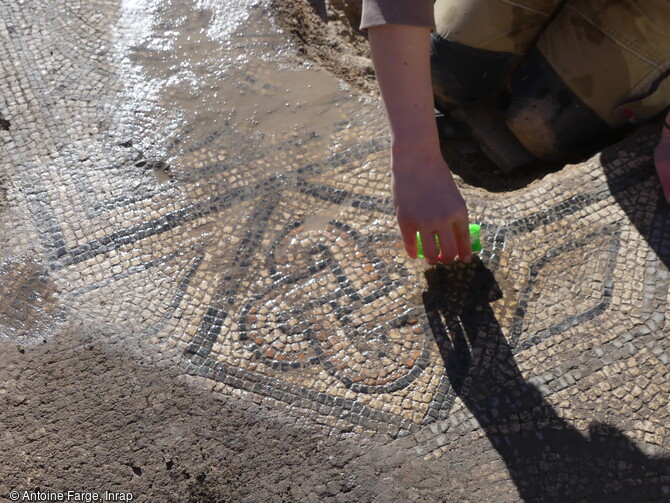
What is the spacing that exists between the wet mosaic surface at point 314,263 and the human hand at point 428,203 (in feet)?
2.15

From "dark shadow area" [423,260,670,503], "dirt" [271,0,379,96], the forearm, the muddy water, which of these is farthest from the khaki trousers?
the forearm

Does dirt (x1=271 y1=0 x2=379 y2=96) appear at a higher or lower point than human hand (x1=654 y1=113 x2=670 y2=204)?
higher

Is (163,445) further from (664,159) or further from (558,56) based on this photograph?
(558,56)

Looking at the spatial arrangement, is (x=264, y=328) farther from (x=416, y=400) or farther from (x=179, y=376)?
(x=416, y=400)

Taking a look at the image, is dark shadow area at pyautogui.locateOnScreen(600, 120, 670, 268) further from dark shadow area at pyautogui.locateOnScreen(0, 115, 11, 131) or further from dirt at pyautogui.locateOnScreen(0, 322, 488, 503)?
dark shadow area at pyautogui.locateOnScreen(0, 115, 11, 131)

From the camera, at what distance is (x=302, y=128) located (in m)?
3.01

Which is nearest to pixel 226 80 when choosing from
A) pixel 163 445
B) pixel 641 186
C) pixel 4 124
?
pixel 4 124

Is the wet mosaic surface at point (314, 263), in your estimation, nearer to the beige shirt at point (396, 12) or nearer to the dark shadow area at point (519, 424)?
the dark shadow area at point (519, 424)

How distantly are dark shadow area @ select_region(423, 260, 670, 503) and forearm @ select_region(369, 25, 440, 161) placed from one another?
779mm

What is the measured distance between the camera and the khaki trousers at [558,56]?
2.63 meters

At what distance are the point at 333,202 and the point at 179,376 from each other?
96 centimetres

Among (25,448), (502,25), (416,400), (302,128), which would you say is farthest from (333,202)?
(25,448)

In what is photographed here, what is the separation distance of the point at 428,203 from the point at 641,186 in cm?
121

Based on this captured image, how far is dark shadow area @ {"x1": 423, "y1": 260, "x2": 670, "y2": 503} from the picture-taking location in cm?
202
